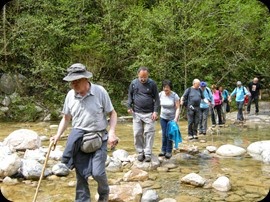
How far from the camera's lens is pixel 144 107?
7.05 metres

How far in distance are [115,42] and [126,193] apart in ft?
50.0

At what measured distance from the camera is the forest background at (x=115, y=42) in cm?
1780

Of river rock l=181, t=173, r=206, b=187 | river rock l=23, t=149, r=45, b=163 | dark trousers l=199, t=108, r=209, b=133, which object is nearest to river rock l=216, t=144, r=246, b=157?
river rock l=181, t=173, r=206, b=187

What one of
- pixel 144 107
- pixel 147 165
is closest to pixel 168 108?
pixel 144 107

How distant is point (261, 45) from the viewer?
22391 mm

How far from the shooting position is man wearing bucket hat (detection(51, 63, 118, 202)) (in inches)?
161

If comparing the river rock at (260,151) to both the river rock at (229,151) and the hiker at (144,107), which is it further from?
the hiker at (144,107)

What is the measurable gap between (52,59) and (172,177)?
43.4ft

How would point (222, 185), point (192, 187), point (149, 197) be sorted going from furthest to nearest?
point (192, 187) → point (222, 185) → point (149, 197)

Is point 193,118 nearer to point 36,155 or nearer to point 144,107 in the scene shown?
point 144,107

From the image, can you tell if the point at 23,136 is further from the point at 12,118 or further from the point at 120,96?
the point at 120,96

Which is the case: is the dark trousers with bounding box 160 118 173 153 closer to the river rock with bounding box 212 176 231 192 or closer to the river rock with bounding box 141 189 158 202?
the river rock with bounding box 212 176 231 192

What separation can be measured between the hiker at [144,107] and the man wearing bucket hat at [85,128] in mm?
2744

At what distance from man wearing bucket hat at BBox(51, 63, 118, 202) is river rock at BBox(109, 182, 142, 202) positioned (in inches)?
32.9
